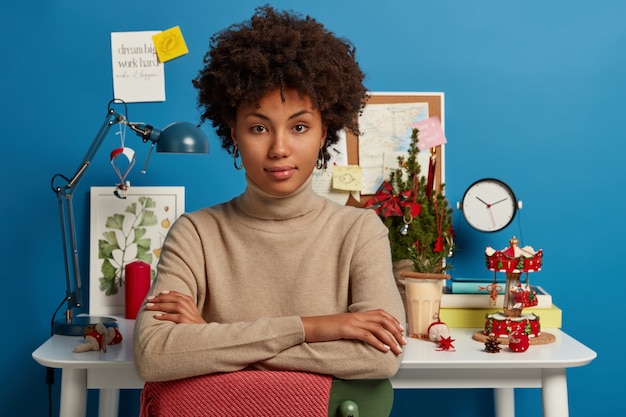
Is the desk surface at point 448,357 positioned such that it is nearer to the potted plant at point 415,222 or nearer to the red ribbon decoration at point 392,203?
the potted plant at point 415,222

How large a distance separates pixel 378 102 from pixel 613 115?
65cm

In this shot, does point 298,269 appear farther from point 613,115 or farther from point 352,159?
point 613,115

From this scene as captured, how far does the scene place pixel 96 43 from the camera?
2316 millimetres

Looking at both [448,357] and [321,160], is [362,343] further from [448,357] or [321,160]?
[321,160]

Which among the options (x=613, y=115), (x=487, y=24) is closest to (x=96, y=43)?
(x=487, y=24)

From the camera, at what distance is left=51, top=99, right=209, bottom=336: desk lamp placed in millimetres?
2035

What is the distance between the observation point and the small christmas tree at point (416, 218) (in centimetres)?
211

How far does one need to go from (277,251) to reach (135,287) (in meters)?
0.66

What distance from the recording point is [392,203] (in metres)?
2.19

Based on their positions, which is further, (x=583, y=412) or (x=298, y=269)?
(x=583, y=412)

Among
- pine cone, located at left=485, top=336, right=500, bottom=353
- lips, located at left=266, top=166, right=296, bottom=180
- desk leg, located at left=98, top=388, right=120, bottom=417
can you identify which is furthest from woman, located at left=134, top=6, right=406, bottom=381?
desk leg, located at left=98, top=388, right=120, bottom=417

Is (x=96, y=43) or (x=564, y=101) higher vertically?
(x=96, y=43)

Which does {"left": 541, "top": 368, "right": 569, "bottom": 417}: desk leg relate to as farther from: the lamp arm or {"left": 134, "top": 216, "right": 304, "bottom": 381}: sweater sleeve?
the lamp arm

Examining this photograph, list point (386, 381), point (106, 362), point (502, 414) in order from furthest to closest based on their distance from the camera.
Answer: point (502, 414), point (106, 362), point (386, 381)
